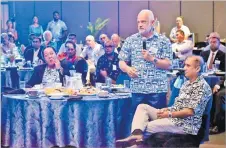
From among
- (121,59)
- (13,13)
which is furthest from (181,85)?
(13,13)

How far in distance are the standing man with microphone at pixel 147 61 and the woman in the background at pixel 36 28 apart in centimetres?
72

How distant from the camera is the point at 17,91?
3.98 meters

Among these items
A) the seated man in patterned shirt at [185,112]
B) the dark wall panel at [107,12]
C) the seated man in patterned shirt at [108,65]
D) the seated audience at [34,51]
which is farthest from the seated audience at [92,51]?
the seated man in patterned shirt at [185,112]

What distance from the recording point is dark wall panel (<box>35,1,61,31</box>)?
3.93 meters

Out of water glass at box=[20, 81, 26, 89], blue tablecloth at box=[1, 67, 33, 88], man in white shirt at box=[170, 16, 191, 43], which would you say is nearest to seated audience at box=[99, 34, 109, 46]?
man in white shirt at box=[170, 16, 191, 43]

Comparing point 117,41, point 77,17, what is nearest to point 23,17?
point 77,17

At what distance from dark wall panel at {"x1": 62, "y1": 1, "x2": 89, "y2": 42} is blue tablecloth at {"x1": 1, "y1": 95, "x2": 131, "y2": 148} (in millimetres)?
583

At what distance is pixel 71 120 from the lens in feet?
12.8

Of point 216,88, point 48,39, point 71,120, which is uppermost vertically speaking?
point 48,39

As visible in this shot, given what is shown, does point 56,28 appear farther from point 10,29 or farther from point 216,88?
point 216,88

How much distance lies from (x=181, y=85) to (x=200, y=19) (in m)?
0.58

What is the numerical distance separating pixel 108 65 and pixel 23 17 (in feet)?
2.76

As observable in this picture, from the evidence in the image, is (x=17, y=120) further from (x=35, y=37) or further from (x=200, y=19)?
(x=200, y=19)

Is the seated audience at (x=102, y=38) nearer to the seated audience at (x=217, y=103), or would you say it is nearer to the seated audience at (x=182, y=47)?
the seated audience at (x=182, y=47)
